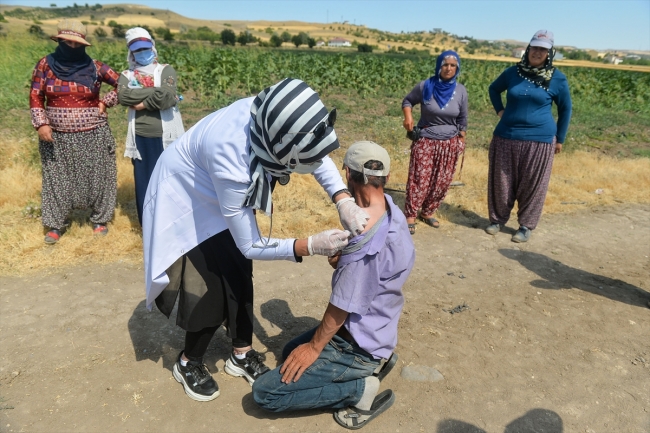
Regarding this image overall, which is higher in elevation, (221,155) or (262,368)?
(221,155)

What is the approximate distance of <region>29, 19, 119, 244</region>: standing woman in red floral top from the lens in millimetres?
3996

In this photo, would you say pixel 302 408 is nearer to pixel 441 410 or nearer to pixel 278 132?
pixel 441 410

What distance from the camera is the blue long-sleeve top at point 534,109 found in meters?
4.59

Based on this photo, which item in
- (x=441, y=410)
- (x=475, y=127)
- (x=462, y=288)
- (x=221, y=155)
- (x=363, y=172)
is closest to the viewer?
(x=221, y=155)

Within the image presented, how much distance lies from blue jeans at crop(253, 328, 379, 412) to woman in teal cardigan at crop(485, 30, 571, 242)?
3250mm

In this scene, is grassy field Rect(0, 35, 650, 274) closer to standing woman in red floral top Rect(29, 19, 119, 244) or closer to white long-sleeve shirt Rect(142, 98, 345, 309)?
standing woman in red floral top Rect(29, 19, 119, 244)

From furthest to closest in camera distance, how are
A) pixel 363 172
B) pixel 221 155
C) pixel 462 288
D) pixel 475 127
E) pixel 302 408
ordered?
pixel 475 127 < pixel 462 288 < pixel 302 408 < pixel 363 172 < pixel 221 155

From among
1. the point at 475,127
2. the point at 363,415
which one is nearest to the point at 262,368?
the point at 363,415

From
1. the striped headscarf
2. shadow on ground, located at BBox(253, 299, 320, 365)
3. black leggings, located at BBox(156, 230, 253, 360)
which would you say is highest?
the striped headscarf

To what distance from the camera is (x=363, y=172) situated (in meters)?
2.26

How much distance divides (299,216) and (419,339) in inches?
91.6

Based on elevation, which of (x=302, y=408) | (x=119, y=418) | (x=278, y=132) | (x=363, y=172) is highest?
(x=278, y=132)

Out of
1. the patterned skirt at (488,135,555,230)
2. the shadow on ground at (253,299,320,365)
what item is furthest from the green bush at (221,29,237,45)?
the shadow on ground at (253,299,320,365)

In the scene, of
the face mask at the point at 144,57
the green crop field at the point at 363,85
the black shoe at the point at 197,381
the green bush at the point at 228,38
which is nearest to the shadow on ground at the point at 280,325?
the black shoe at the point at 197,381
